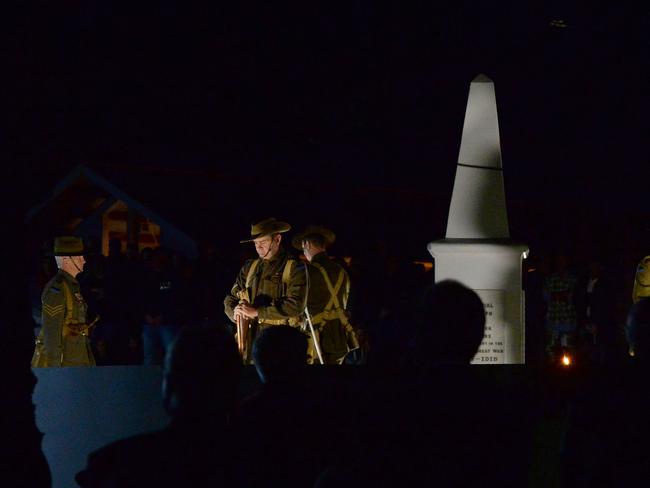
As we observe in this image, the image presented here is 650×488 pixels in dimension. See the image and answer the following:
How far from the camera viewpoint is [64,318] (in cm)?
1227

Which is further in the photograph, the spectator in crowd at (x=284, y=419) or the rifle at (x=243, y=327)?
the rifle at (x=243, y=327)

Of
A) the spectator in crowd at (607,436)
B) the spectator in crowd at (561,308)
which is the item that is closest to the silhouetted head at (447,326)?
the spectator in crowd at (607,436)

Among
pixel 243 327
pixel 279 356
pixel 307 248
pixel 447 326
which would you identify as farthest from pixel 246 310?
pixel 447 326

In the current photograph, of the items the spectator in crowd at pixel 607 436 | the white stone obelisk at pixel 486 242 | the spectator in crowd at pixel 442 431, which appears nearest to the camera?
the spectator in crowd at pixel 442 431

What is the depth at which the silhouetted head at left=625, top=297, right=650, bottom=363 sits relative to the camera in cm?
480

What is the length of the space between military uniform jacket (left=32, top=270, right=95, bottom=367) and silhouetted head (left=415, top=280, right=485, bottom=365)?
342 inches

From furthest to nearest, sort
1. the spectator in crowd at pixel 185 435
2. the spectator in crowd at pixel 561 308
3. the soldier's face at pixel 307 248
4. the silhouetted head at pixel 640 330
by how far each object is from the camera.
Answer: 1. the spectator in crowd at pixel 561 308
2. the soldier's face at pixel 307 248
3. the silhouetted head at pixel 640 330
4. the spectator in crowd at pixel 185 435

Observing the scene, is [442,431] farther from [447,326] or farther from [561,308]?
[561,308]

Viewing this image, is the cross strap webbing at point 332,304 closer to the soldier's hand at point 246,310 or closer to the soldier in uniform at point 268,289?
the soldier in uniform at point 268,289

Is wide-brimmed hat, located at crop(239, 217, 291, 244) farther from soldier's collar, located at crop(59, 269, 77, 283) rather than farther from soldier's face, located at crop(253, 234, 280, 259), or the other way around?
soldier's collar, located at crop(59, 269, 77, 283)

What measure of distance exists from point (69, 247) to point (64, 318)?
0.69m

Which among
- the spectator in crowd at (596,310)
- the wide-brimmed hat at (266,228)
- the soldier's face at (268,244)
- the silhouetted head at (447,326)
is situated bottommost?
the spectator in crowd at (596,310)

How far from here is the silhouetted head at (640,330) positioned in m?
4.80

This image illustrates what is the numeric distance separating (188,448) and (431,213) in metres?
25.0
